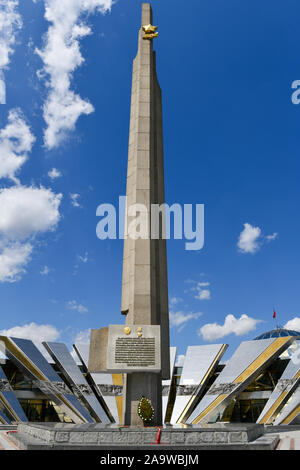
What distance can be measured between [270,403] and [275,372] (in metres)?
7.60

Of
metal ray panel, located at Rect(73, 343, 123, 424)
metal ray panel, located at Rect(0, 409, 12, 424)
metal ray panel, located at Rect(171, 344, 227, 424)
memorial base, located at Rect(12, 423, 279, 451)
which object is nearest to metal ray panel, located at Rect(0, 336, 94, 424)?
metal ray panel, located at Rect(73, 343, 123, 424)

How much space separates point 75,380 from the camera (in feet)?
83.4

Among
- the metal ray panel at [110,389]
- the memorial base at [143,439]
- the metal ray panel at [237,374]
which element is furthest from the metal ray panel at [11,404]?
the memorial base at [143,439]

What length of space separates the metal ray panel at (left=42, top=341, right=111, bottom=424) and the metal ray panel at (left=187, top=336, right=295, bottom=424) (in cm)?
592

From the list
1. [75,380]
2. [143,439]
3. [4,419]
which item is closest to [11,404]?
[4,419]

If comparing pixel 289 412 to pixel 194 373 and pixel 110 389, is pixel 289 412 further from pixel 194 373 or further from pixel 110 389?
pixel 110 389

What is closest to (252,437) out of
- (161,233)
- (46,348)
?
(161,233)

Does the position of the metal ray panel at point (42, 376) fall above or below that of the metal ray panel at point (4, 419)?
above

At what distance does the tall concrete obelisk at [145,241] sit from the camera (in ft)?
42.7

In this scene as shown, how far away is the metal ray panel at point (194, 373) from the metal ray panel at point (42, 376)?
5906 mm

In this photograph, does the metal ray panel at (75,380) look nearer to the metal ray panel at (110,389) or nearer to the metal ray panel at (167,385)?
the metal ray panel at (110,389)
